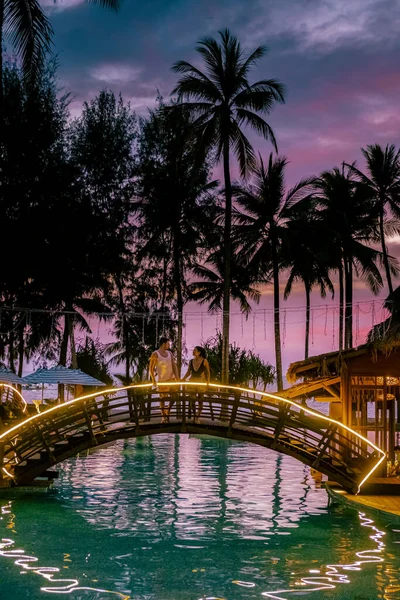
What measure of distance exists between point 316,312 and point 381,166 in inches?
719

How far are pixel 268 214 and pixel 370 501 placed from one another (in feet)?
93.1

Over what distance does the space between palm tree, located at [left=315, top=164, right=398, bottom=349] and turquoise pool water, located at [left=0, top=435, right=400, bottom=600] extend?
2464cm

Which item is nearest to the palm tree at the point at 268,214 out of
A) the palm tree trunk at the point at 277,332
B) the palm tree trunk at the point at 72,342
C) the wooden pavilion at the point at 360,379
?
the palm tree trunk at the point at 277,332

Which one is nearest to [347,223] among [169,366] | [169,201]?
[169,201]

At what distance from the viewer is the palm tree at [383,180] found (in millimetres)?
42312

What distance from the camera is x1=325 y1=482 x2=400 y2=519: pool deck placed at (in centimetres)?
1292

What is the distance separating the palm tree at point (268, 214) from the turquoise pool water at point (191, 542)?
23381 mm

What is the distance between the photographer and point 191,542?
36.7ft

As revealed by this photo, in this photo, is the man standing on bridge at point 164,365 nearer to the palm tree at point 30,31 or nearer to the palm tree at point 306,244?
the palm tree at point 30,31

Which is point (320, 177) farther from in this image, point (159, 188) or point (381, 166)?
point (159, 188)

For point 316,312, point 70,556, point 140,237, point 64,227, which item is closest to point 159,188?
point 140,237

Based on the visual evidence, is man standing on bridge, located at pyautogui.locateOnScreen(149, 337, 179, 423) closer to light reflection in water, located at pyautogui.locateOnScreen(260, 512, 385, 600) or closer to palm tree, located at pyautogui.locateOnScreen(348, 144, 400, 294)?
light reflection in water, located at pyautogui.locateOnScreen(260, 512, 385, 600)

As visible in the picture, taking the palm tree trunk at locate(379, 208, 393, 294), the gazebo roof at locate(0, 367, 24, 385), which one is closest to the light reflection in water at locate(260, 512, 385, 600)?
the gazebo roof at locate(0, 367, 24, 385)

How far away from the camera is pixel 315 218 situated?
141ft
